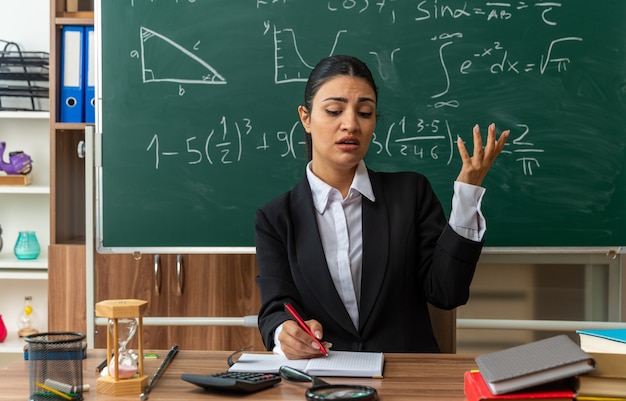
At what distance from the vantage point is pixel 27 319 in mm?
3520

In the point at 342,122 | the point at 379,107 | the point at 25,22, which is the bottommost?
the point at 342,122

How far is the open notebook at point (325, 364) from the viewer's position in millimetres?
1422

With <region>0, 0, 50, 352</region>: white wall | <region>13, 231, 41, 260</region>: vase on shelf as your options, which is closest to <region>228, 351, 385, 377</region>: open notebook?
<region>13, 231, 41, 260</region>: vase on shelf

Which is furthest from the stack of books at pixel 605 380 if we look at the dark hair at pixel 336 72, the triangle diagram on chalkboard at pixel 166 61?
the triangle diagram on chalkboard at pixel 166 61

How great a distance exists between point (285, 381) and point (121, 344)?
29 cm

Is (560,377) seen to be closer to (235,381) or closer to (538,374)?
(538,374)

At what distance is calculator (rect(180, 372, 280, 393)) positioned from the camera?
4.25 feet

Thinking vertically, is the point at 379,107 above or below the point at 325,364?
above

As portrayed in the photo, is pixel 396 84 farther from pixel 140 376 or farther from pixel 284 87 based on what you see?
pixel 140 376

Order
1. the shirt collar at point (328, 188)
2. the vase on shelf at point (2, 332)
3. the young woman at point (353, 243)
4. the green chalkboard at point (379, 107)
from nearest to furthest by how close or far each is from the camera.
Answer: the young woman at point (353, 243) → the shirt collar at point (328, 188) → the green chalkboard at point (379, 107) → the vase on shelf at point (2, 332)

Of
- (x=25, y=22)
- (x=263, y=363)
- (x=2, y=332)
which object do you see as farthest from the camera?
(x=25, y=22)

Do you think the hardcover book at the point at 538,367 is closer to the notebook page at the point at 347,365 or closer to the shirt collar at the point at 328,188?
the notebook page at the point at 347,365

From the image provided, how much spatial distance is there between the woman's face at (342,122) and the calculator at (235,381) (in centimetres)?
77

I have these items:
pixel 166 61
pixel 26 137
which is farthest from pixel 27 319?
pixel 166 61
